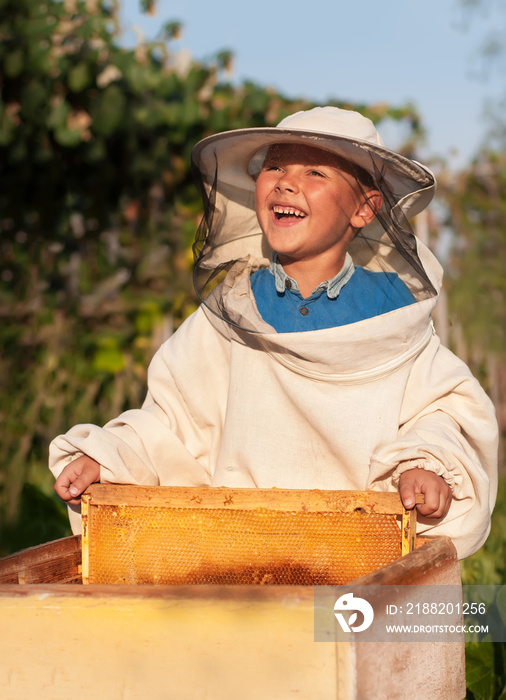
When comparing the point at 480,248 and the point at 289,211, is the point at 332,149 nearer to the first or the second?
→ the point at 289,211

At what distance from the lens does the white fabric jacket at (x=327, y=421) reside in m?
1.82

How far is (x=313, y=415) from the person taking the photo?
1.93 m

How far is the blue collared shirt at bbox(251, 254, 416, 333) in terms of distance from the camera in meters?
1.98

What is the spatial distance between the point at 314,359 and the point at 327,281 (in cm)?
27

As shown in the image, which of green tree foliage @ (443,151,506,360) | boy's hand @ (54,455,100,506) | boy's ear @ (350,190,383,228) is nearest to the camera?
boy's hand @ (54,455,100,506)

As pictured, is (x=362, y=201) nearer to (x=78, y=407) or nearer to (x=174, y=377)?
(x=174, y=377)

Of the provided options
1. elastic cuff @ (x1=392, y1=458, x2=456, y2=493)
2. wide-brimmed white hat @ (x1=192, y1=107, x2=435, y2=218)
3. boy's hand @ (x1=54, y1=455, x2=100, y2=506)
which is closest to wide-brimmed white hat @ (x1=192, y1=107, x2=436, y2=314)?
wide-brimmed white hat @ (x1=192, y1=107, x2=435, y2=218)

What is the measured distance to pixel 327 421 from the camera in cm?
191

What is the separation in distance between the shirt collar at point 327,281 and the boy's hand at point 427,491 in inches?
21.8

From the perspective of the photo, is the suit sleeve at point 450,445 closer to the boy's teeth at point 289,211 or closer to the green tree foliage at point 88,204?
the boy's teeth at point 289,211

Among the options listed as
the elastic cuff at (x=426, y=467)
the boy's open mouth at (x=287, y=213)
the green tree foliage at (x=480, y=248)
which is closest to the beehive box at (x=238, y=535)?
the elastic cuff at (x=426, y=467)

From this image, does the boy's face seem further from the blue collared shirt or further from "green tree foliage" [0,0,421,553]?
"green tree foliage" [0,0,421,553]

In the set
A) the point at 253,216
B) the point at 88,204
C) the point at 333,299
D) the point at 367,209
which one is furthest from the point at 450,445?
the point at 88,204

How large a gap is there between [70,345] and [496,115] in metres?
5.74
